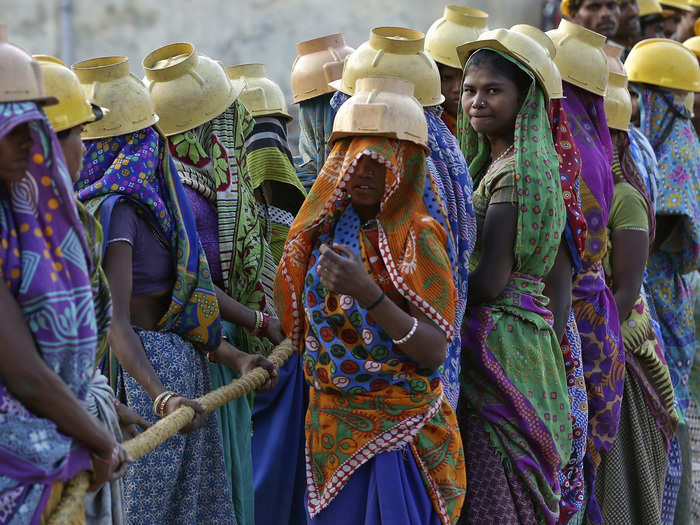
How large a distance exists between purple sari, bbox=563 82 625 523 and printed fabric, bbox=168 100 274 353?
150 centimetres

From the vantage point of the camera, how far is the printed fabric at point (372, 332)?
10.7 ft

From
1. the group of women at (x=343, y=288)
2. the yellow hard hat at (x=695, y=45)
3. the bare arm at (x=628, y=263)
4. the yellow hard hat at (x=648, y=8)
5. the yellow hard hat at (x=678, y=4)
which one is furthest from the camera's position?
the yellow hard hat at (x=678, y=4)

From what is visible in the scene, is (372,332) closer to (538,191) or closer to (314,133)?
(538,191)

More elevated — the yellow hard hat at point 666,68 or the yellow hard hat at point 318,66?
the yellow hard hat at point 318,66

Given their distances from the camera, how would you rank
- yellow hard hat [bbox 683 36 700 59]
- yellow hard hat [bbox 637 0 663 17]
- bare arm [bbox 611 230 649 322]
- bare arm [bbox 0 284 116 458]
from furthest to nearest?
yellow hard hat [bbox 637 0 663 17], yellow hard hat [bbox 683 36 700 59], bare arm [bbox 611 230 649 322], bare arm [bbox 0 284 116 458]

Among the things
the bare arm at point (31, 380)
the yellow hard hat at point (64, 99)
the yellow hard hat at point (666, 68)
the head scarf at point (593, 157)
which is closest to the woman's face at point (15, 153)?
the bare arm at point (31, 380)

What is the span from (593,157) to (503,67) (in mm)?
851

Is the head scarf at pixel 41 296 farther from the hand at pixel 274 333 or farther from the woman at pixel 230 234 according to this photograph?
the hand at pixel 274 333

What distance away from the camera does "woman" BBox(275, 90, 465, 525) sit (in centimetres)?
325

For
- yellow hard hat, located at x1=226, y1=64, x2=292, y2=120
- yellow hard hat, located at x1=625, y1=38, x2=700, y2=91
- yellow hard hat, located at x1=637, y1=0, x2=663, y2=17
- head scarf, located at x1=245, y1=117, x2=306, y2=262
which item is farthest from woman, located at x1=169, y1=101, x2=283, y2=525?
yellow hard hat, located at x1=637, y1=0, x2=663, y2=17

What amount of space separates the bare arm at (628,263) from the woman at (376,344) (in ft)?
5.94

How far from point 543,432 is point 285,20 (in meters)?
7.14

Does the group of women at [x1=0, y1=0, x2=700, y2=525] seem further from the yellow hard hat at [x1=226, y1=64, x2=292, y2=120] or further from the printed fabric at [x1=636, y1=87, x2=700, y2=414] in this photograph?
the printed fabric at [x1=636, y1=87, x2=700, y2=414]

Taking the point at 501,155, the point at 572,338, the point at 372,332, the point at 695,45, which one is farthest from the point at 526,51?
the point at 695,45
